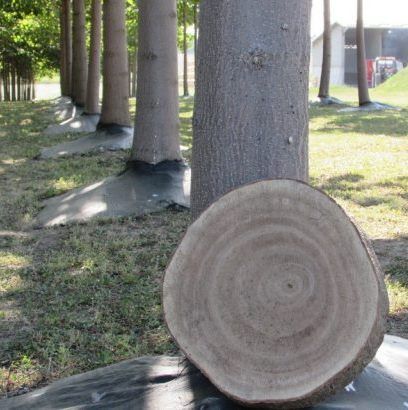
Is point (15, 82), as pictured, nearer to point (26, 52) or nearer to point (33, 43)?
point (26, 52)

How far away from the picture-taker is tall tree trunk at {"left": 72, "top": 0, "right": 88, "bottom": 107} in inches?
725

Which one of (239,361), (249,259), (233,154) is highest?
(233,154)

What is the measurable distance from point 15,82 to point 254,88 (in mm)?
39823

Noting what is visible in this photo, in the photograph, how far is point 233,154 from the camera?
3.54 m

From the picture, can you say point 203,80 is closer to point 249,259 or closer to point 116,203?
point 249,259

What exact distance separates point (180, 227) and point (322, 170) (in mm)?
4055

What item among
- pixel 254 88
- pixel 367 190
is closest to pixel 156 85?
pixel 367 190

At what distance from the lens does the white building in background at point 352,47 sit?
5250 centimetres

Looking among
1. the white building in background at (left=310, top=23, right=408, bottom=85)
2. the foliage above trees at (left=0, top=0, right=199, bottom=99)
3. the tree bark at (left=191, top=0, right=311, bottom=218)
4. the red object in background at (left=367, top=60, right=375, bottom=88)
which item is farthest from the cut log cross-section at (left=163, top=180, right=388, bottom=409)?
the white building in background at (left=310, top=23, right=408, bottom=85)

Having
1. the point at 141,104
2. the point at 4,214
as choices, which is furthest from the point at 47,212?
the point at 141,104

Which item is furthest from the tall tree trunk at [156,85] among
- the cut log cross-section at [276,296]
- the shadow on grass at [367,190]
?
the cut log cross-section at [276,296]

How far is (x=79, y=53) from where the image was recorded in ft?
61.8

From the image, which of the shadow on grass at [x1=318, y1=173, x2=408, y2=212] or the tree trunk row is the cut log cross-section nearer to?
the shadow on grass at [x1=318, y1=173, x2=408, y2=212]

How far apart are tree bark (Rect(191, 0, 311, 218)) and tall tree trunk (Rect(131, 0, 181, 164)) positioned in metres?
4.91
